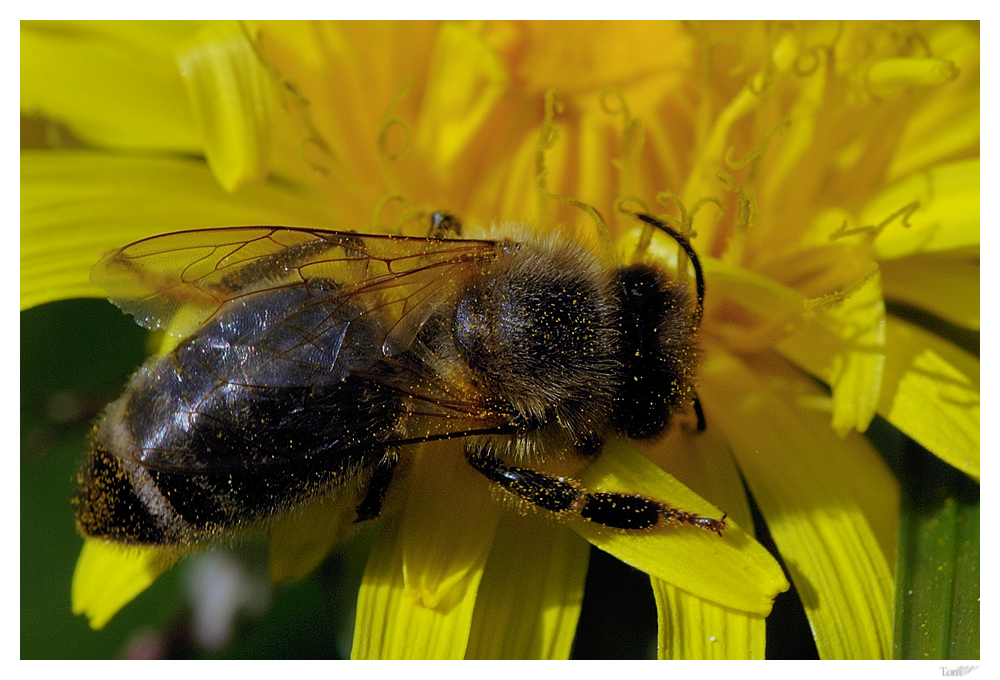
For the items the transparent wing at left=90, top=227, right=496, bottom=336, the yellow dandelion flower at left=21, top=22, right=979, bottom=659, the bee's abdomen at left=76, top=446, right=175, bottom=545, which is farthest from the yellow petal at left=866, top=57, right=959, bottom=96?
the bee's abdomen at left=76, top=446, right=175, bottom=545

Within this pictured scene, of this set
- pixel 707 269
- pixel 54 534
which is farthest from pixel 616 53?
pixel 54 534

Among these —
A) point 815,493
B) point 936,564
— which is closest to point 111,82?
point 815,493

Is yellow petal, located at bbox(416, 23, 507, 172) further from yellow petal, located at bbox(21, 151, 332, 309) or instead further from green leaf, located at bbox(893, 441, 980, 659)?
green leaf, located at bbox(893, 441, 980, 659)

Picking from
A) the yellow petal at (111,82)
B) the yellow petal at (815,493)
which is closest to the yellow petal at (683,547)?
the yellow petal at (815,493)

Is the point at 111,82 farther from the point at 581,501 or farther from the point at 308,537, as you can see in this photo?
the point at 581,501

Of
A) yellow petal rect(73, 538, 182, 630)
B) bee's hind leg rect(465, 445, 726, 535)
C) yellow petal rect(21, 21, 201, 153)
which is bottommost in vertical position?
yellow petal rect(73, 538, 182, 630)

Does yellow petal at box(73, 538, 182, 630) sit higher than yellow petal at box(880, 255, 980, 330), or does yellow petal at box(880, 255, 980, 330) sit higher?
yellow petal at box(880, 255, 980, 330)
